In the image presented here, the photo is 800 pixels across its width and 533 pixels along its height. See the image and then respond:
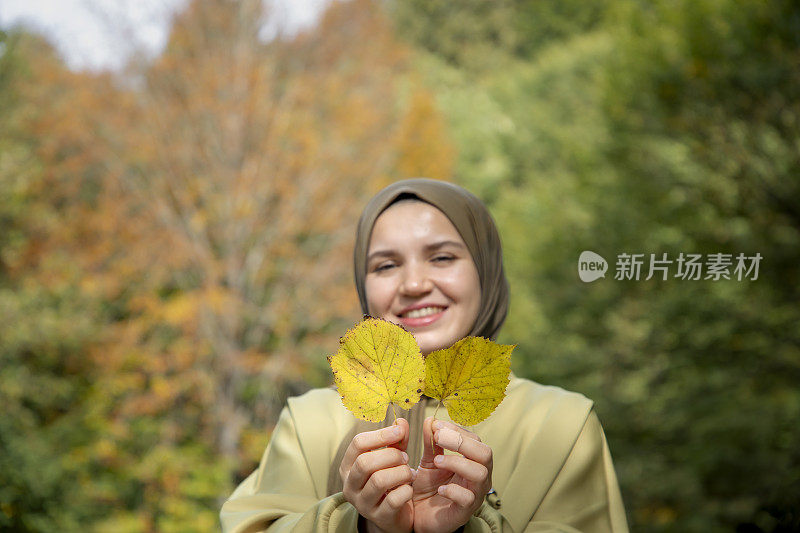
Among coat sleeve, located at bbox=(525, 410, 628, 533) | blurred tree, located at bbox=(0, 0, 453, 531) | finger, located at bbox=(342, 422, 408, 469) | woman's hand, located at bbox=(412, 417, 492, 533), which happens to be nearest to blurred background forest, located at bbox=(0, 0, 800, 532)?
blurred tree, located at bbox=(0, 0, 453, 531)

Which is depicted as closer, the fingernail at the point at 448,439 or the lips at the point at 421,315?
the fingernail at the point at 448,439

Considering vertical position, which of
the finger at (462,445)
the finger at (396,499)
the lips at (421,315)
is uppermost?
the lips at (421,315)

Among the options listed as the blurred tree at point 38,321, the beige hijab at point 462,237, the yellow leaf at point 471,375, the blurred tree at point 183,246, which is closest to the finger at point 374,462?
the yellow leaf at point 471,375

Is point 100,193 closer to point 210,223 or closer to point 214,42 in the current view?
point 210,223

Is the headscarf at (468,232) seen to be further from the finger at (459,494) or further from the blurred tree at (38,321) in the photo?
the blurred tree at (38,321)

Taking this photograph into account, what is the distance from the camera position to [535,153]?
1348 cm

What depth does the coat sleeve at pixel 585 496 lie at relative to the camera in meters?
1.34

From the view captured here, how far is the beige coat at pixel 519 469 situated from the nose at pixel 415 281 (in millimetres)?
233

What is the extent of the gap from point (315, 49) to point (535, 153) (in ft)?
22.8

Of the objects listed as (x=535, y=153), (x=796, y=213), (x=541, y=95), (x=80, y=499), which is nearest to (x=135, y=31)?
(x=80, y=499)

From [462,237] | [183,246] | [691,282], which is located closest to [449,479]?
[462,237]

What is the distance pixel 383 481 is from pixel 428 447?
3.3 inches

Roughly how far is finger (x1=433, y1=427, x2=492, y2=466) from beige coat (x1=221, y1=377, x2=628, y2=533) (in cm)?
20

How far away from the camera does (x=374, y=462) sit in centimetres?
104
